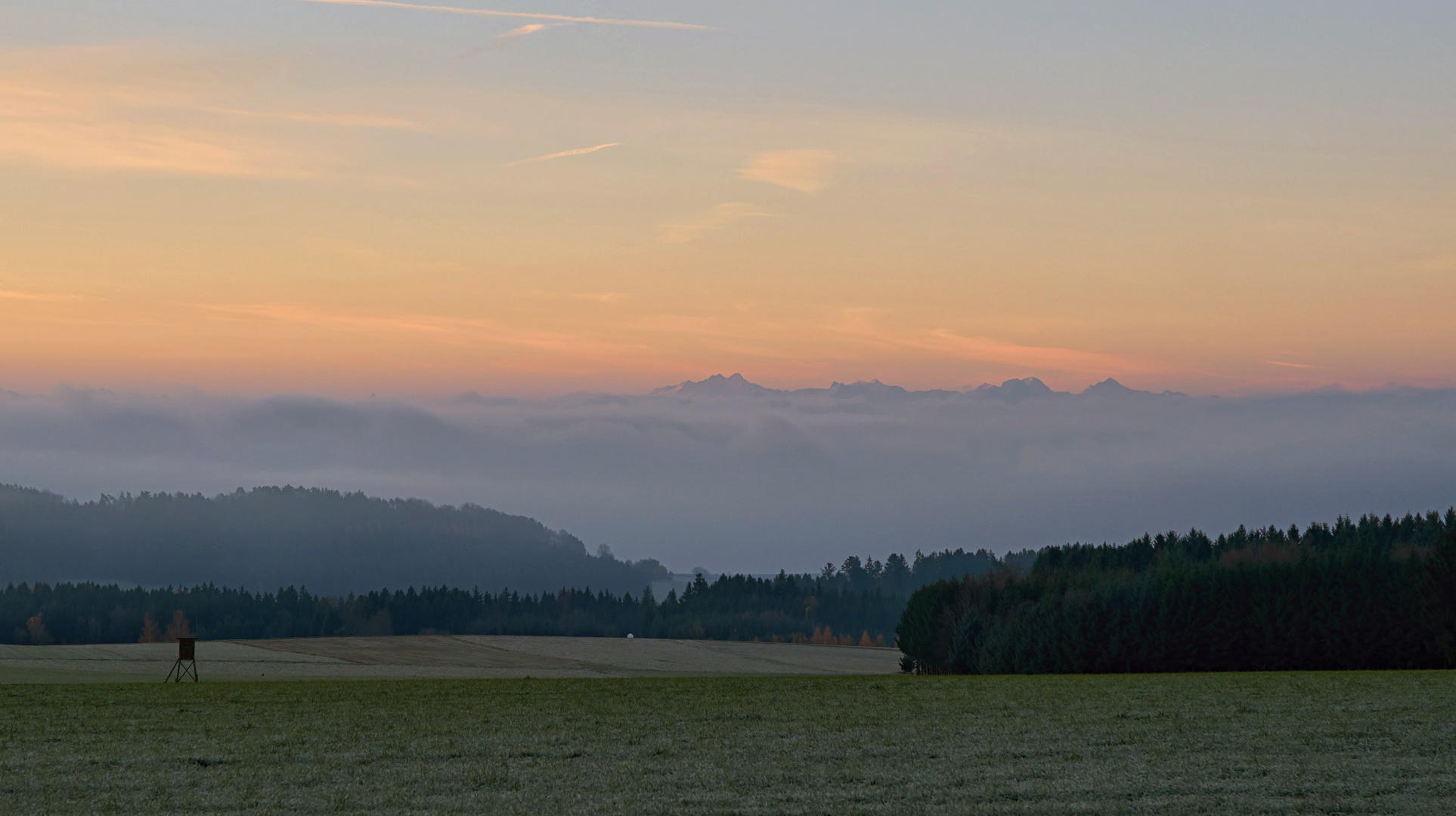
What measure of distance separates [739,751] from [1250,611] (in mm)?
75395

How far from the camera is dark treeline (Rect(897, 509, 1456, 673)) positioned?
279 feet

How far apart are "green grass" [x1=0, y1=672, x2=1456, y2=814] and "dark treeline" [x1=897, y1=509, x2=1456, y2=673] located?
4894 cm

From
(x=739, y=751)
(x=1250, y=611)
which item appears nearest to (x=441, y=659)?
(x=1250, y=611)

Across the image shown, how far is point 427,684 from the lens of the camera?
1903 inches

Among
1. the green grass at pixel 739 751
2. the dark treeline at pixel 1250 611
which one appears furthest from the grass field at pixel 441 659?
the green grass at pixel 739 751

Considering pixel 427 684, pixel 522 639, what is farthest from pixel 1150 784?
pixel 522 639

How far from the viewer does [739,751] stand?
2584 centimetres

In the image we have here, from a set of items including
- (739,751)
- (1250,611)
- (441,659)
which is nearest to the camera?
(739,751)

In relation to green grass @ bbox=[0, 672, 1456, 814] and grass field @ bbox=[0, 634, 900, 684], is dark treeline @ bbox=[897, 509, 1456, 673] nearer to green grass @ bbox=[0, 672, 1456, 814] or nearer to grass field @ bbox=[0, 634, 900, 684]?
grass field @ bbox=[0, 634, 900, 684]

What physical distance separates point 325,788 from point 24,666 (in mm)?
85478

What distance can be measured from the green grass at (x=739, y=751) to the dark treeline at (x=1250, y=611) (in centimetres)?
4894

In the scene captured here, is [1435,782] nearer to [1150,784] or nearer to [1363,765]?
[1363,765]

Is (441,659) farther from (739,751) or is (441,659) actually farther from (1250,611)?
(739,751)

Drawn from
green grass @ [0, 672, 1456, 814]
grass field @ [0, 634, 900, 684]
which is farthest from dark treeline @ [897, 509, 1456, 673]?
green grass @ [0, 672, 1456, 814]
